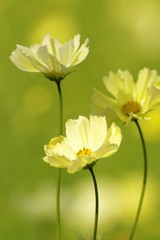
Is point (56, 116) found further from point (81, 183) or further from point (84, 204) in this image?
point (84, 204)

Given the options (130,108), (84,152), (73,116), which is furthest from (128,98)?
(73,116)

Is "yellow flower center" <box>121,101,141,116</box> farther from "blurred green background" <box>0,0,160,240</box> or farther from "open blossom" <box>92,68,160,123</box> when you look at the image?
"blurred green background" <box>0,0,160,240</box>

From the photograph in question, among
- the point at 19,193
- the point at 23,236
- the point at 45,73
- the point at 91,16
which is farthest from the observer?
the point at 91,16

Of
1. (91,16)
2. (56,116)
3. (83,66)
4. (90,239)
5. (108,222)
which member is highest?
(91,16)

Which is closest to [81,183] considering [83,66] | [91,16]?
[83,66]

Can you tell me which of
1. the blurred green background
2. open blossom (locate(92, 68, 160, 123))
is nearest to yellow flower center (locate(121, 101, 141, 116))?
open blossom (locate(92, 68, 160, 123))

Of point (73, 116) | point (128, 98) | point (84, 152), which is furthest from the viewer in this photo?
point (73, 116)

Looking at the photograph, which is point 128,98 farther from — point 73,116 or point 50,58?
point 73,116
